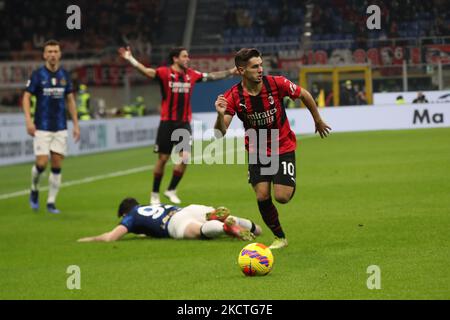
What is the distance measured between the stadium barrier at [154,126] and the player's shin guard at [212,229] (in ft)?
29.5

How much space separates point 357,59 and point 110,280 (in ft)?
38.0

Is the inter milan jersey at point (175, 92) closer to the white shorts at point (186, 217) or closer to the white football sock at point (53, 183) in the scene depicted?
the white football sock at point (53, 183)

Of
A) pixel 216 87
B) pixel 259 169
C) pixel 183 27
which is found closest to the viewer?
pixel 259 169

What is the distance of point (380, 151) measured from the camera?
24.6 m

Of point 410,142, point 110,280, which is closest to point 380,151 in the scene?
point 410,142

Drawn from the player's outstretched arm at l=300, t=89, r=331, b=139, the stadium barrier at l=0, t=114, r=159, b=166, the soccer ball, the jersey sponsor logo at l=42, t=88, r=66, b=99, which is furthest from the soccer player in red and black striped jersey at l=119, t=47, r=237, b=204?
the stadium barrier at l=0, t=114, r=159, b=166

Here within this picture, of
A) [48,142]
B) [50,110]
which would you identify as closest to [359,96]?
[50,110]

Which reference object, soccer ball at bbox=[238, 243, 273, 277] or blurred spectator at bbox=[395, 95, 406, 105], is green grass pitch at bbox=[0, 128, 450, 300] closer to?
soccer ball at bbox=[238, 243, 273, 277]

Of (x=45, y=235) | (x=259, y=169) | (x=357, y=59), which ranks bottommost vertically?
(x=45, y=235)

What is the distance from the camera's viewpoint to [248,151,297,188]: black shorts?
35.2 ft

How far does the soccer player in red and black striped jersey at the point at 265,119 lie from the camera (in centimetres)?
1012

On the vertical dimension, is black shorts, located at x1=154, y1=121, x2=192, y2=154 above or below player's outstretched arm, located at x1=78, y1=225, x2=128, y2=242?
above

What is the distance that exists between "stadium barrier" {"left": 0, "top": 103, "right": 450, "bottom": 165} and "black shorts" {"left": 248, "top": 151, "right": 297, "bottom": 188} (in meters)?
9.54
